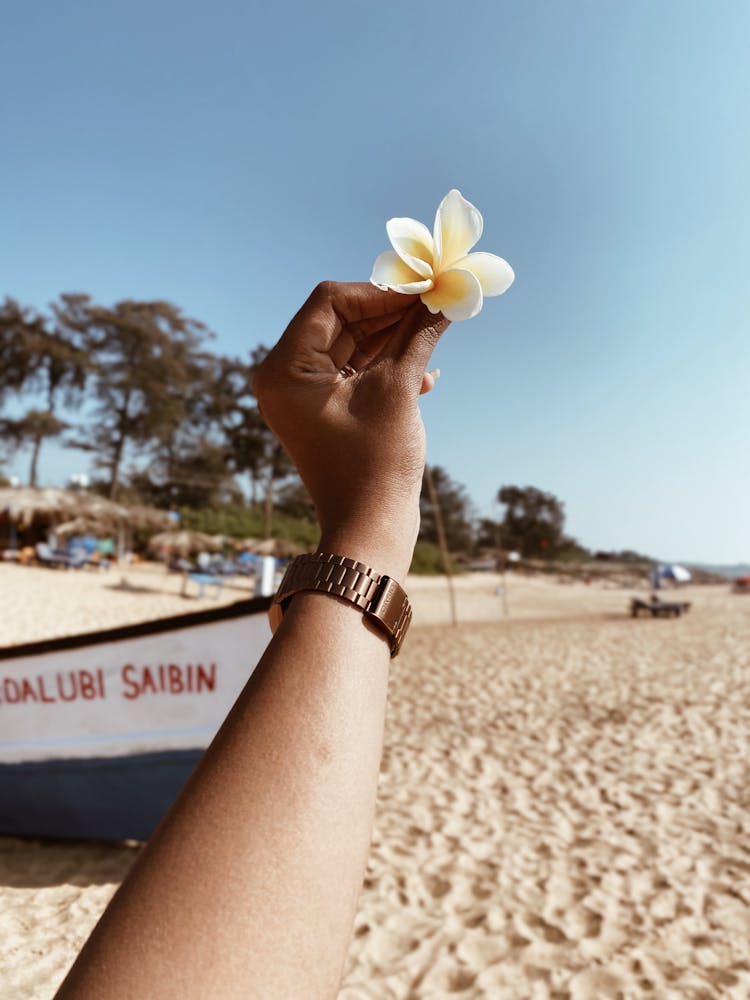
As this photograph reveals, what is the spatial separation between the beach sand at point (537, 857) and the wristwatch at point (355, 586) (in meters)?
1.78

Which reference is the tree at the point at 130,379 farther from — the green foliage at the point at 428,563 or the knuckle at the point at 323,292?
the knuckle at the point at 323,292

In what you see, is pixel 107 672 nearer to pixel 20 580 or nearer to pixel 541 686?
pixel 541 686

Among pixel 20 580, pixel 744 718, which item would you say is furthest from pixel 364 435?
pixel 20 580

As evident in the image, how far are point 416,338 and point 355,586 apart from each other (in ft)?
0.99

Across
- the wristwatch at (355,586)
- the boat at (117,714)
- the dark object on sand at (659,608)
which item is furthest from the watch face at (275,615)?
the dark object on sand at (659,608)

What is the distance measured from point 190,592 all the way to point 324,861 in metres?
21.4

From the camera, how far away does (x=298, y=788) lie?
47 centimetres

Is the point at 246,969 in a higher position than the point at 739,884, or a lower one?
higher

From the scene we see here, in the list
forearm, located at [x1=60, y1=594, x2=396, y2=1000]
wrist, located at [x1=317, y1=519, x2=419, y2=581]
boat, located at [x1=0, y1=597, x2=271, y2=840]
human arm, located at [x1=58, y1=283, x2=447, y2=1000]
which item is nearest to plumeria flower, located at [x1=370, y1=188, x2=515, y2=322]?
human arm, located at [x1=58, y1=283, x2=447, y2=1000]

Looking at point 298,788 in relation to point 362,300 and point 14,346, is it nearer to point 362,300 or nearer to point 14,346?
point 362,300

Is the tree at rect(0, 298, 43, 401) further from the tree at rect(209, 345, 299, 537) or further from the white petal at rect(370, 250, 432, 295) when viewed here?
the white petal at rect(370, 250, 432, 295)

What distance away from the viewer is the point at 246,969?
40 cm

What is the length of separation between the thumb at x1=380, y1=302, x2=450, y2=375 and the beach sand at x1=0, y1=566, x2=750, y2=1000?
1918 millimetres

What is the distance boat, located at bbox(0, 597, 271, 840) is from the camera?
3896 millimetres
